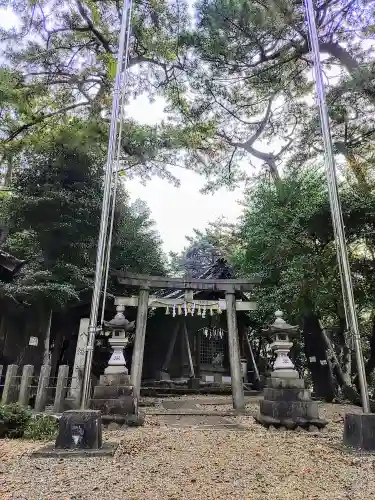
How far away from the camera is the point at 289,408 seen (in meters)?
7.52

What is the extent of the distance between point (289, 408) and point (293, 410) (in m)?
0.08

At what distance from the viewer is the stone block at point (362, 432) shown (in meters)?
4.91

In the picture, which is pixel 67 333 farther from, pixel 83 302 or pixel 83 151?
pixel 83 151

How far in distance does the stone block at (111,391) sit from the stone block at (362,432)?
4.46 meters

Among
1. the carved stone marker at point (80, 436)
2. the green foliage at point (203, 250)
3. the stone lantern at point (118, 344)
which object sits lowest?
the carved stone marker at point (80, 436)

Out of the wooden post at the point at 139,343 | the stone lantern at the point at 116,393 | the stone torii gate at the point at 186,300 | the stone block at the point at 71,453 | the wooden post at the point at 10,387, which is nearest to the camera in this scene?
the stone block at the point at 71,453

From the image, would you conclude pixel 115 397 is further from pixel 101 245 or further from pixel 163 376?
pixel 163 376

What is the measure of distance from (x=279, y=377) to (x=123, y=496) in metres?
5.17

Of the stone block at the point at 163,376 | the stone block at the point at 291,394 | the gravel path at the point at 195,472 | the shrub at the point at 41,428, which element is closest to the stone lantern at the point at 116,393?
the shrub at the point at 41,428

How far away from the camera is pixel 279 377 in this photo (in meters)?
7.86

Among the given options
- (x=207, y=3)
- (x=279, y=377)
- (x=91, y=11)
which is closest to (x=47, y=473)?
(x=279, y=377)

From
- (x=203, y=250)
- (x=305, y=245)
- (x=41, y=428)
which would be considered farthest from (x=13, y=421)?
(x=203, y=250)

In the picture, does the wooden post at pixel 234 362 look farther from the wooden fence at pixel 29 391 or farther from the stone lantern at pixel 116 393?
the wooden fence at pixel 29 391

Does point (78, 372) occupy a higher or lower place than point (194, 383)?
higher
